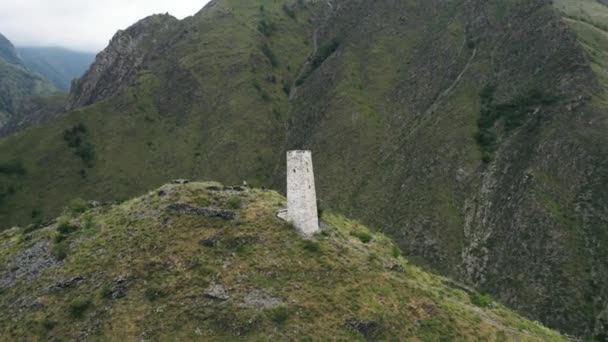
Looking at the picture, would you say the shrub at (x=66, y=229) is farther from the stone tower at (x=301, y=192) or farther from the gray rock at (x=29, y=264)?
the stone tower at (x=301, y=192)

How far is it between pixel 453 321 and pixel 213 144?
4669 inches

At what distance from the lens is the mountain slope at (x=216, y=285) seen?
40.5 m

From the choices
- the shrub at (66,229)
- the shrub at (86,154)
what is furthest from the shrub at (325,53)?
the shrub at (66,229)

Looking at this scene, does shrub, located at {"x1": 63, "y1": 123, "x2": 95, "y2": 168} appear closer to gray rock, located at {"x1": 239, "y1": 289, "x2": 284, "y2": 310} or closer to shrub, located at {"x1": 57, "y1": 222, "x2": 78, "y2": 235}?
shrub, located at {"x1": 57, "y1": 222, "x2": 78, "y2": 235}

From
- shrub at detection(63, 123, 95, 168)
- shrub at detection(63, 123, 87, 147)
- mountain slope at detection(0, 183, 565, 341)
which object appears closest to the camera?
mountain slope at detection(0, 183, 565, 341)

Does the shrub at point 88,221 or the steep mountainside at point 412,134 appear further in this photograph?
the steep mountainside at point 412,134

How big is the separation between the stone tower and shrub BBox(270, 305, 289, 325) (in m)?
9.95

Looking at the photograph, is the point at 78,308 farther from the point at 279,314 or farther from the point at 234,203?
the point at 234,203

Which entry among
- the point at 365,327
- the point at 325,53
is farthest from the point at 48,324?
the point at 325,53

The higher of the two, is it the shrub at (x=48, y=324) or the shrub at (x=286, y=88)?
the shrub at (x=286, y=88)

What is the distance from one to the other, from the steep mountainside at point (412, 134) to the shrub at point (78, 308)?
6428 cm

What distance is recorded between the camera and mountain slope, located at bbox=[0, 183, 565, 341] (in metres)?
40.5

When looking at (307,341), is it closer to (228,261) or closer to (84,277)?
(228,261)

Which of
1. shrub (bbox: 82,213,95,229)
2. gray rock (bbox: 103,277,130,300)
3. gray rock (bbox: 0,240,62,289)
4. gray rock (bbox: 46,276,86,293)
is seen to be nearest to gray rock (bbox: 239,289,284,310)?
gray rock (bbox: 103,277,130,300)
